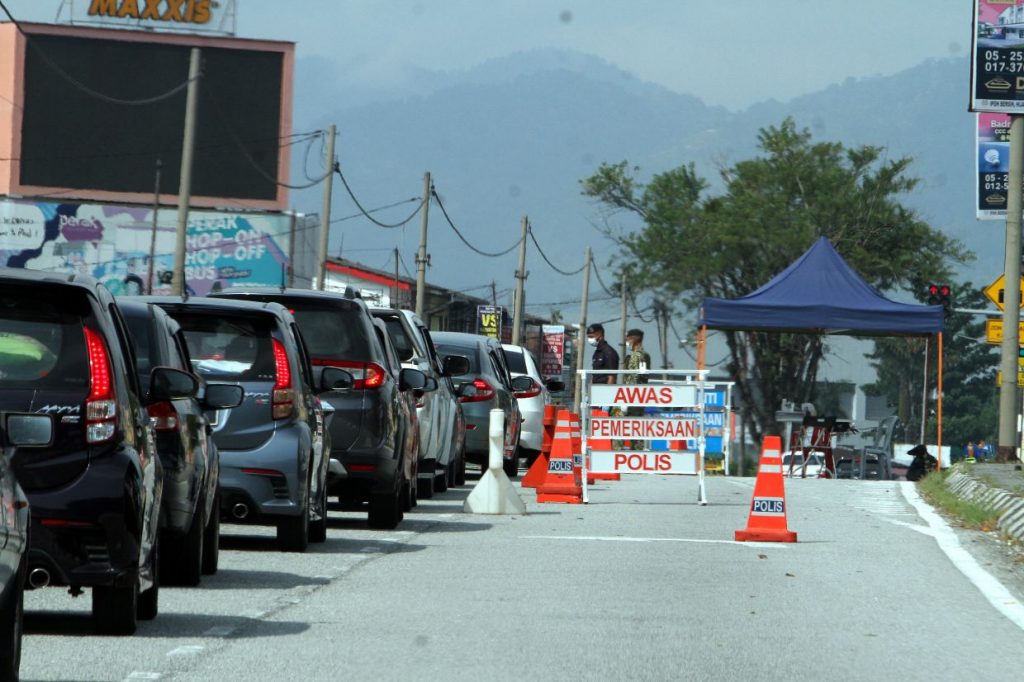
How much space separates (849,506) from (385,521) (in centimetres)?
654

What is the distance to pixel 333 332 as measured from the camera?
14242 mm

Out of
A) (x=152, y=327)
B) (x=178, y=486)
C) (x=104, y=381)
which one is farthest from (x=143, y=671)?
(x=152, y=327)

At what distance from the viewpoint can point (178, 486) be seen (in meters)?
9.79

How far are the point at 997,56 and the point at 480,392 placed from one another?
972cm

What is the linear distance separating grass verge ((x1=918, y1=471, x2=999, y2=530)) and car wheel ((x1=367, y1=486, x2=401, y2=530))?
204 inches

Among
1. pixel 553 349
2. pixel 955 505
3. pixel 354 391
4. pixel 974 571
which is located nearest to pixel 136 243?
pixel 553 349

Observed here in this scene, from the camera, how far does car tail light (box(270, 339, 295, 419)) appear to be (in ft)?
40.0

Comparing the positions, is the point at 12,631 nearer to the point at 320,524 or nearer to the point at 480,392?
the point at 320,524

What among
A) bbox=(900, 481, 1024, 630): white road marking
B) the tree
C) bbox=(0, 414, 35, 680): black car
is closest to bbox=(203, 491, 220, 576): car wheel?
bbox=(900, 481, 1024, 630): white road marking

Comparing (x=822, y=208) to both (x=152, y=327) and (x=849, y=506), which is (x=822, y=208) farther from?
(x=152, y=327)

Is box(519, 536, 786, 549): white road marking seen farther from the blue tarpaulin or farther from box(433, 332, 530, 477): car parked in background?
the blue tarpaulin

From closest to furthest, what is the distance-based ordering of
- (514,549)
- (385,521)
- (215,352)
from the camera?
(215,352) → (514,549) → (385,521)

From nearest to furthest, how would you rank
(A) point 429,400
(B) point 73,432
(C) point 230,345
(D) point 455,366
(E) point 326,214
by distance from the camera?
(B) point 73,432
(C) point 230,345
(A) point 429,400
(D) point 455,366
(E) point 326,214

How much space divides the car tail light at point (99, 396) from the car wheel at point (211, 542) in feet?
9.10
